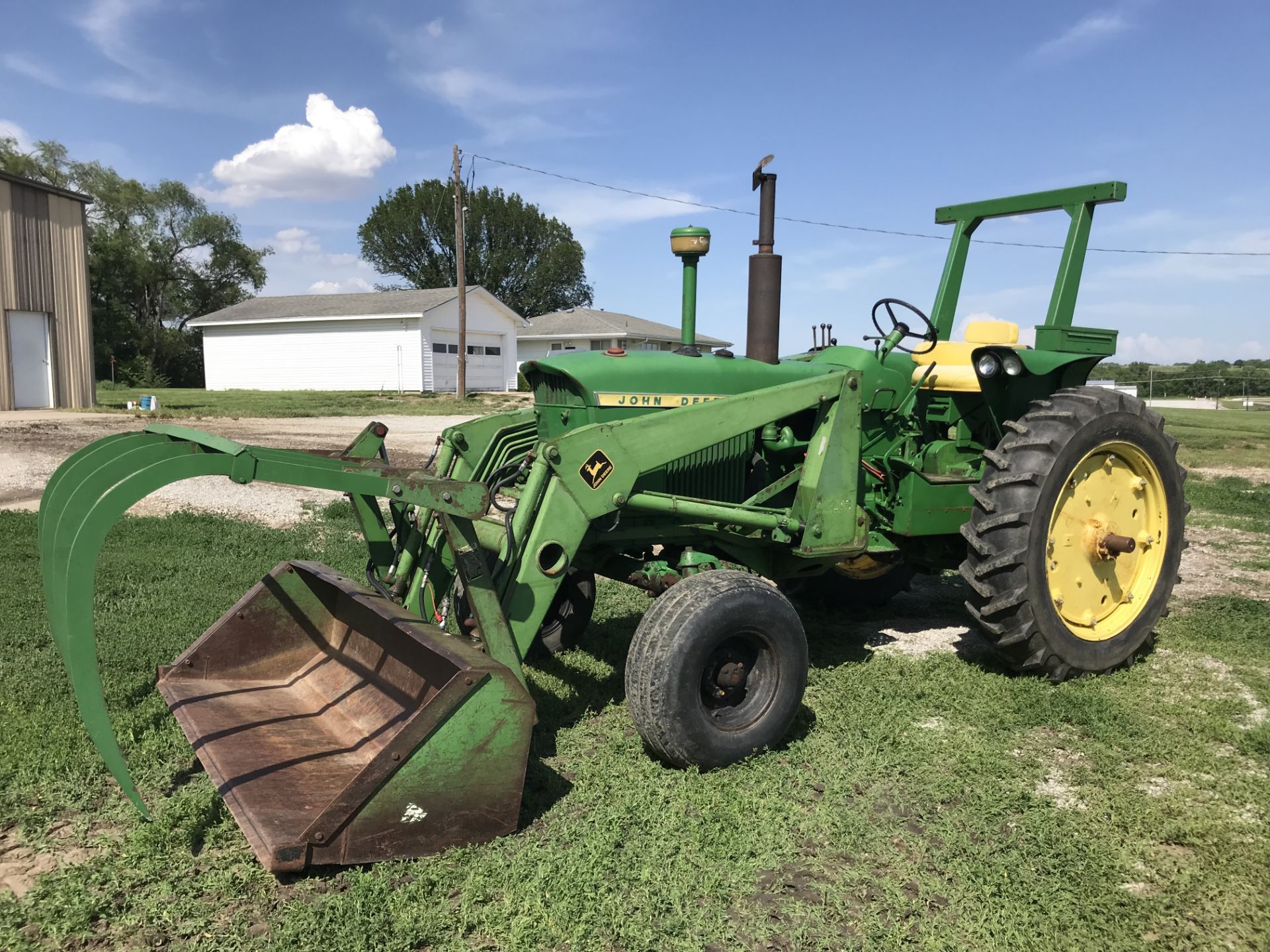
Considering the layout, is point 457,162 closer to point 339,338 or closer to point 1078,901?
point 339,338

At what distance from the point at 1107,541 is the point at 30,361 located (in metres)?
21.9

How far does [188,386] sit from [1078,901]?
159ft

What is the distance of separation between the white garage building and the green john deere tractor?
92.2ft

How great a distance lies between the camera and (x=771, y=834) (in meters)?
3.12

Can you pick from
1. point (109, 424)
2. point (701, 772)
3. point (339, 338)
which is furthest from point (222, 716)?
point (339, 338)

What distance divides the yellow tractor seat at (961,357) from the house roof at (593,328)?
32.0 metres

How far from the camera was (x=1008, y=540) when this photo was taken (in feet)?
14.2

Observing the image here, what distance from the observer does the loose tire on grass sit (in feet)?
11.2

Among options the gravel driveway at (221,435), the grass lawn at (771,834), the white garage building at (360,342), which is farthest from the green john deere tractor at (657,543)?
the white garage building at (360,342)

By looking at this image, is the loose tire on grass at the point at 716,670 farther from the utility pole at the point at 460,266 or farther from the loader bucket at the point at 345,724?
the utility pole at the point at 460,266

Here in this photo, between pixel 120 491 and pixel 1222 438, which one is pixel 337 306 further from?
pixel 120 491

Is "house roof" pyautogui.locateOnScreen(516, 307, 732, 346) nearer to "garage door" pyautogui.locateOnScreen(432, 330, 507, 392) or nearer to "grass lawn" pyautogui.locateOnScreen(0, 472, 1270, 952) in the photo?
"garage door" pyautogui.locateOnScreen(432, 330, 507, 392)

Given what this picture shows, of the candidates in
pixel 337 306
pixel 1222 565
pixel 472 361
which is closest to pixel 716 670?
pixel 1222 565

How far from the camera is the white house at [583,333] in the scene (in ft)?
129
